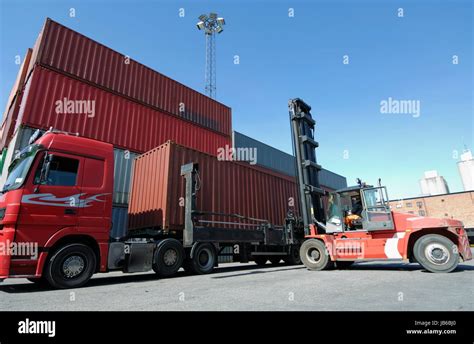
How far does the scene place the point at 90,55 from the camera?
12188mm

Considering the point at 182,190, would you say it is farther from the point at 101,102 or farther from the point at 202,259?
the point at 101,102

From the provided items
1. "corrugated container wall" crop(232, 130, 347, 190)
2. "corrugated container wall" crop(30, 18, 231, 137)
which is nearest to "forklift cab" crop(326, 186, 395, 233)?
"corrugated container wall" crop(30, 18, 231, 137)

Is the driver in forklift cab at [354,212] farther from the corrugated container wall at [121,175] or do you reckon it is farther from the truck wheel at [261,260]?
the corrugated container wall at [121,175]

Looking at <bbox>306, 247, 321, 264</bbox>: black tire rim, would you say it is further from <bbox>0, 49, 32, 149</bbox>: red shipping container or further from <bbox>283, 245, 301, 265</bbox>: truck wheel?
<bbox>0, 49, 32, 149</bbox>: red shipping container

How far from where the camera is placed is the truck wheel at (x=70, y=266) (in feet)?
17.4

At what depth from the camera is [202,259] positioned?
314 inches

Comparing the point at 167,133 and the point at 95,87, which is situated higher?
the point at 95,87

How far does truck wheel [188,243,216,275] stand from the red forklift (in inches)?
119

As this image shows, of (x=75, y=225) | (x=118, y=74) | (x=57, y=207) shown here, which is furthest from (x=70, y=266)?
(x=118, y=74)

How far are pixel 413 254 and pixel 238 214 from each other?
5.17m

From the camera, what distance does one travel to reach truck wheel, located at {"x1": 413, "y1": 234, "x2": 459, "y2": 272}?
6.75 m
